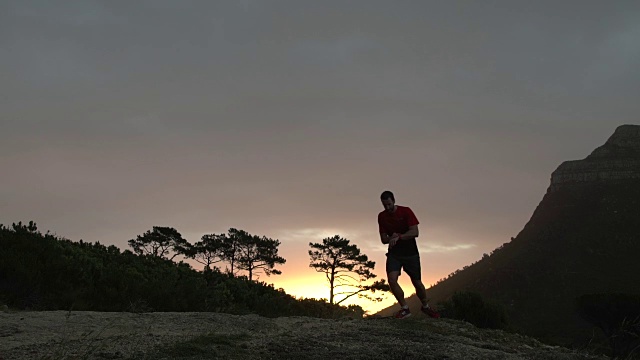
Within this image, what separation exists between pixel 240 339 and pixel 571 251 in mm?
76919

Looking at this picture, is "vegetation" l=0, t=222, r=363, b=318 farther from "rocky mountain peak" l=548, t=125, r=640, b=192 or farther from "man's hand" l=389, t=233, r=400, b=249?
"rocky mountain peak" l=548, t=125, r=640, b=192

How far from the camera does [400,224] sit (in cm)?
918

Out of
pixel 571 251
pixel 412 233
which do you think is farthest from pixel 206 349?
pixel 571 251

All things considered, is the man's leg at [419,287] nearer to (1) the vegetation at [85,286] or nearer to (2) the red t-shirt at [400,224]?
(2) the red t-shirt at [400,224]

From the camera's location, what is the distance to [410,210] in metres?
9.23

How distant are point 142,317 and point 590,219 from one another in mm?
82648

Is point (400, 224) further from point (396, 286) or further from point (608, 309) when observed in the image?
point (608, 309)

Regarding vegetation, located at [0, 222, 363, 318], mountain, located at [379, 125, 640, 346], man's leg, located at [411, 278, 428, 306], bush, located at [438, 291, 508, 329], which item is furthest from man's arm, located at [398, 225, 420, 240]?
mountain, located at [379, 125, 640, 346]

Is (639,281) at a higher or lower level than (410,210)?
higher

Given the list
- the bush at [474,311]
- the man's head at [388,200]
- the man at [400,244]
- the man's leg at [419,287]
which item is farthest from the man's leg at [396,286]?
the bush at [474,311]

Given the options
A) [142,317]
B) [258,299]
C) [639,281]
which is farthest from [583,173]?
[142,317]

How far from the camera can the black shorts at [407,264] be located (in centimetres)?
928

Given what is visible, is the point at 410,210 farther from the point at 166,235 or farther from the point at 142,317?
the point at 166,235

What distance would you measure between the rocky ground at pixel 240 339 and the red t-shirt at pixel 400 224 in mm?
1227
